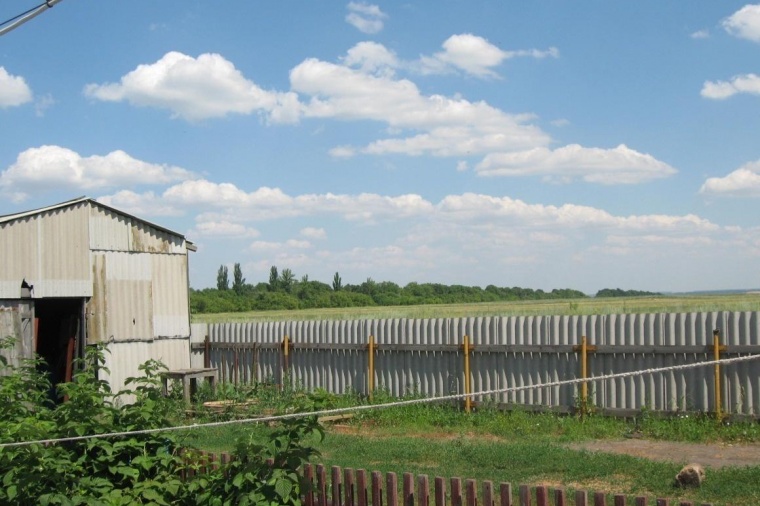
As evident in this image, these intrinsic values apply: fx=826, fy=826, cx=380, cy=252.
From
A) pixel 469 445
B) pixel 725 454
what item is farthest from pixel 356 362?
pixel 725 454

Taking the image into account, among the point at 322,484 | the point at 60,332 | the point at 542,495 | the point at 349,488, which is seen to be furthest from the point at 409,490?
the point at 60,332

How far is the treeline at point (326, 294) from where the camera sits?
66562 mm

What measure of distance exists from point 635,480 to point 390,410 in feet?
21.5

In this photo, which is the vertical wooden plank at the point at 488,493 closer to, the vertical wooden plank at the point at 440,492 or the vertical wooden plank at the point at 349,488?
the vertical wooden plank at the point at 440,492

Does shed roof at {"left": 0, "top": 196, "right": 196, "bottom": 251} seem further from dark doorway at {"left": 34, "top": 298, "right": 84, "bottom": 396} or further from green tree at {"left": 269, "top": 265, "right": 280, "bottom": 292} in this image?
green tree at {"left": 269, "top": 265, "right": 280, "bottom": 292}

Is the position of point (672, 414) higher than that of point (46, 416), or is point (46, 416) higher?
point (46, 416)

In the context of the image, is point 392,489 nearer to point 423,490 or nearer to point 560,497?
point 423,490

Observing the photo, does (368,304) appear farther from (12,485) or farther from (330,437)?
(12,485)

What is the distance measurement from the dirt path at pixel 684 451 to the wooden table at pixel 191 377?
899cm

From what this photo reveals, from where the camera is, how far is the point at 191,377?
17.8m

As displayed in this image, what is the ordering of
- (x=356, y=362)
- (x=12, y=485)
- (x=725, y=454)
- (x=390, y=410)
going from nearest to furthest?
(x=12, y=485)
(x=725, y=454)
(x=390, y=410)
(x=356, y=362)

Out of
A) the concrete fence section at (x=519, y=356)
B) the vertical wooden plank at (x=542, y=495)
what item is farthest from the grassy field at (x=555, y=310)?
the vertical wooden plank at (x=542, y=495)

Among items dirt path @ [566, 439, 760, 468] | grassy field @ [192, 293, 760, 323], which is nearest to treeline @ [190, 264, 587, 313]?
grassy field @ [192, 293, 760, 323]

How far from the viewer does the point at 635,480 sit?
9.02m
